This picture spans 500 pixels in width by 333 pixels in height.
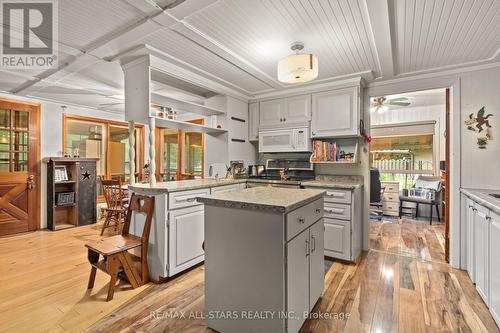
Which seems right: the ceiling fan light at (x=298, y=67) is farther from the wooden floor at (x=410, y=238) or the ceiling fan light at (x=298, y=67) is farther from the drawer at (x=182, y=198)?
the wooden floor at (x=410, y=238)

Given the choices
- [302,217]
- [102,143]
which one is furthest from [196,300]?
[102,143]

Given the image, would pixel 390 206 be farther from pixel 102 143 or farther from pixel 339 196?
pixel 102 143

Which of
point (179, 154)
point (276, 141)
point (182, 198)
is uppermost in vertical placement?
point (276, 141)

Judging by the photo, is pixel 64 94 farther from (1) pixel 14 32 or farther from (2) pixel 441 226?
(2) pixel 441 226

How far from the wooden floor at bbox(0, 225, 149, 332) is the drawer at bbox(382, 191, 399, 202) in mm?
4947

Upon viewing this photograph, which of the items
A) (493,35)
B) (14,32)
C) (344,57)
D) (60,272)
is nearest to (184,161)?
(60,272)

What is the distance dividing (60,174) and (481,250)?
5.91m

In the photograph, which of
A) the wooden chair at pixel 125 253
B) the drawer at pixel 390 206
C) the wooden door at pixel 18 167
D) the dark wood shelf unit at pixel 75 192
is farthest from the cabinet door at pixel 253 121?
the wooden door at pixel 18 167

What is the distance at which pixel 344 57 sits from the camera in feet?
8.64

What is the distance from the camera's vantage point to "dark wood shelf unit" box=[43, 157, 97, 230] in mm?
4301

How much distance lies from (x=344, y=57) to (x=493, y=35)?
1236 mm

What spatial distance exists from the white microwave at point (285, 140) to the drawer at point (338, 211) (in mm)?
918

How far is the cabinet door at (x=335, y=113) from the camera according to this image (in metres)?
3.16

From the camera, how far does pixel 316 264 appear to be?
1.97m
